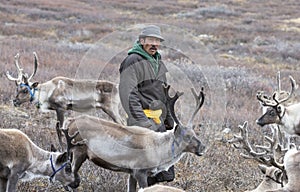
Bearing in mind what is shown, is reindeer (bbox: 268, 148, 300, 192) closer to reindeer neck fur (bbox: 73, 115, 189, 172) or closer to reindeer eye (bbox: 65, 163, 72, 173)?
reindeer neck fur (bbox: 73, 115, 189, 172)

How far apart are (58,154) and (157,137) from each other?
4.10 ft

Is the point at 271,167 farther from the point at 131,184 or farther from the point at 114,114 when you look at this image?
the point at 114,114

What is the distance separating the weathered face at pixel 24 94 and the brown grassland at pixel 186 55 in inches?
10.6

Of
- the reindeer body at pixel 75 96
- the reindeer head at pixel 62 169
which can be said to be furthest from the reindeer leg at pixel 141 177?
the reindeer body at pixel 75 96

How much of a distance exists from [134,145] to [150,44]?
3.83 feet

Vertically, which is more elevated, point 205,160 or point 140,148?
point 140,148

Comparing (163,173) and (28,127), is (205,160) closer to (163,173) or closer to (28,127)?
(163,173)

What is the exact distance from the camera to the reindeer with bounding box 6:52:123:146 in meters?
10.0

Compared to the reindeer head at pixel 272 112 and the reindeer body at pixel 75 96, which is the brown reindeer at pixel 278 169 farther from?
the reindeer body at pixel 75 96

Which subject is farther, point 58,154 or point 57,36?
point 57,36

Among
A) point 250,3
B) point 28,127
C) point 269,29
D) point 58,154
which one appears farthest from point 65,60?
point 250,3

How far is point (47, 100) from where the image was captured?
10.2 meters

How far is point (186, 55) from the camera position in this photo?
15.5 meters

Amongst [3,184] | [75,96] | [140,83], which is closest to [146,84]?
[140,83]
